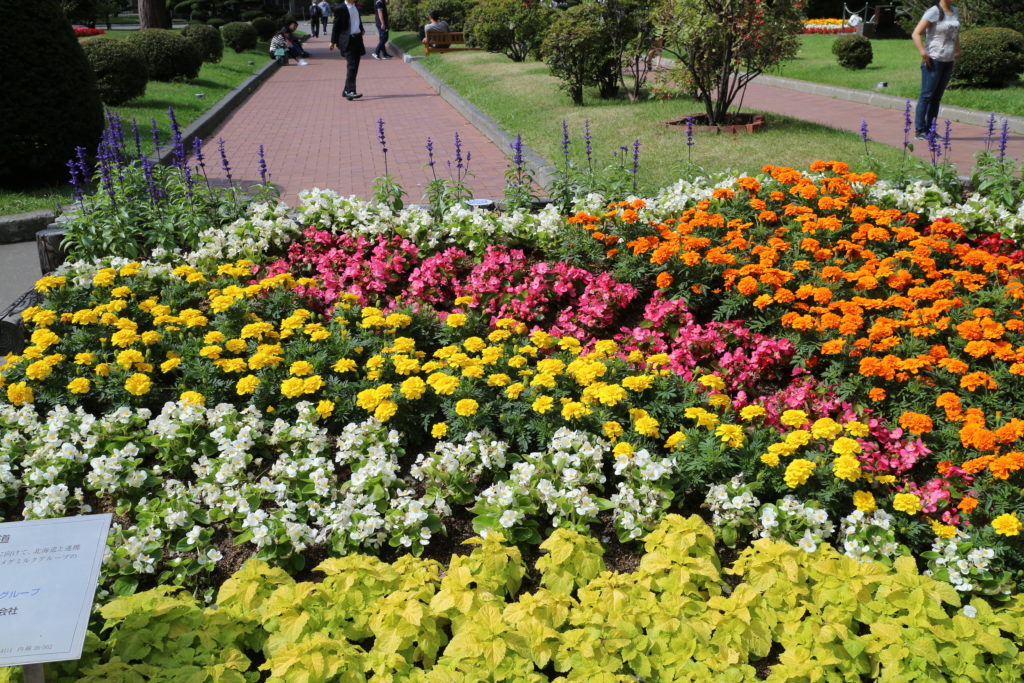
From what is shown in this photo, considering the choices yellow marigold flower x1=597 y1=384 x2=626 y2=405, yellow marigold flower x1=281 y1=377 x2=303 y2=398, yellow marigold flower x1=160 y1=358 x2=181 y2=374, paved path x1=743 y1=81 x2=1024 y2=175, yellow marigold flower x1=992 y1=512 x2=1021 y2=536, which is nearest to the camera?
yellow marigold flower x1=992 y1=512 x2=1021 y2=536

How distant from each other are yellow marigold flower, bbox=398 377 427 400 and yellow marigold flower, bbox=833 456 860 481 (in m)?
1.72

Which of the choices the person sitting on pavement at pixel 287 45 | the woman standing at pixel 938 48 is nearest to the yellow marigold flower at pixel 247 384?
the woman standing at pixel 938 48

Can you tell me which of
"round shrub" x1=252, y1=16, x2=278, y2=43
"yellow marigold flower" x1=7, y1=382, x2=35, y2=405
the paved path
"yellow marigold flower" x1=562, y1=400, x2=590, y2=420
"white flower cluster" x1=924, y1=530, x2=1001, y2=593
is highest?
"round shrub" x1=252, y1=16, x2=278, y2=43

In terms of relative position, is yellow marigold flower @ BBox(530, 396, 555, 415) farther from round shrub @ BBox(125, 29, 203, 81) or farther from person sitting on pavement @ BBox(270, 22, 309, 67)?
person sitting on pavement @ BBox(270, 22, 309, 67)

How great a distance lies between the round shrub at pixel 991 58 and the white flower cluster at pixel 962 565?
47.4ft

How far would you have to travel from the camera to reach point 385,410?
12.2 feet

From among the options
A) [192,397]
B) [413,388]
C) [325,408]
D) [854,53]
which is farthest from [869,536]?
[854,53]

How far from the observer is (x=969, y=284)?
4.56m

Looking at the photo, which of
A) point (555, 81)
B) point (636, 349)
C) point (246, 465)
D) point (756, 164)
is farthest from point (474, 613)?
point (555, 81)

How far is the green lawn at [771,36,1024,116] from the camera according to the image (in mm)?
13562

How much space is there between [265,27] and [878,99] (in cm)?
2673

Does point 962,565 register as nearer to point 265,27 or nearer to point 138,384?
point 138,384

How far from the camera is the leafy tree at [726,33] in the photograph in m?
10.5

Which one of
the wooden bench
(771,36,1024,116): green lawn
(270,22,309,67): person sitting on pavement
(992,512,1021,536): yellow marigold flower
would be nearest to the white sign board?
(992,512,1021,536): yellow marigold flower
